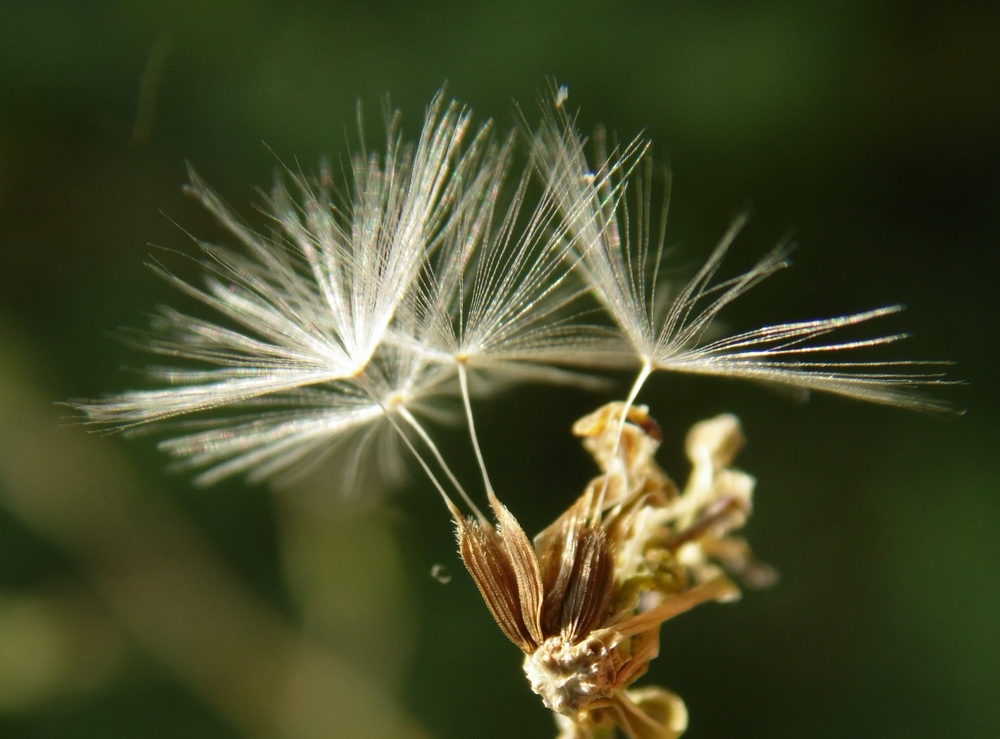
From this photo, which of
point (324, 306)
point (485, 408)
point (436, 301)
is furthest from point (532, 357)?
point (485, 408)

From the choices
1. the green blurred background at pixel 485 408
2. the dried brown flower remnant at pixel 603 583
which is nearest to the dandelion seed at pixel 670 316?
the dried brown flower remnant at pixel 603 583

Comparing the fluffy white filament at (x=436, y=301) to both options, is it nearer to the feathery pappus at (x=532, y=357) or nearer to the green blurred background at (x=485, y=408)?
the feathery pappus at (x=532, y=357)

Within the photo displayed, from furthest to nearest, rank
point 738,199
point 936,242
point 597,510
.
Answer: point 936,242 < point 738,199 < point 597,510

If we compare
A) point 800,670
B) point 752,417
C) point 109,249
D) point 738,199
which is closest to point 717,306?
point 738,199

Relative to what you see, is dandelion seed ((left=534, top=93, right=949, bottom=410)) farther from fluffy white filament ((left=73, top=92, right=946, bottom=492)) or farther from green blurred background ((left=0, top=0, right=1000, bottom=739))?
green blurred background ((left=0, top=0, right=1000, bottom=739))

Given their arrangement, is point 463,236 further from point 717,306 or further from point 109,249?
point 109,249

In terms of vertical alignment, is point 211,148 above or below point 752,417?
above
